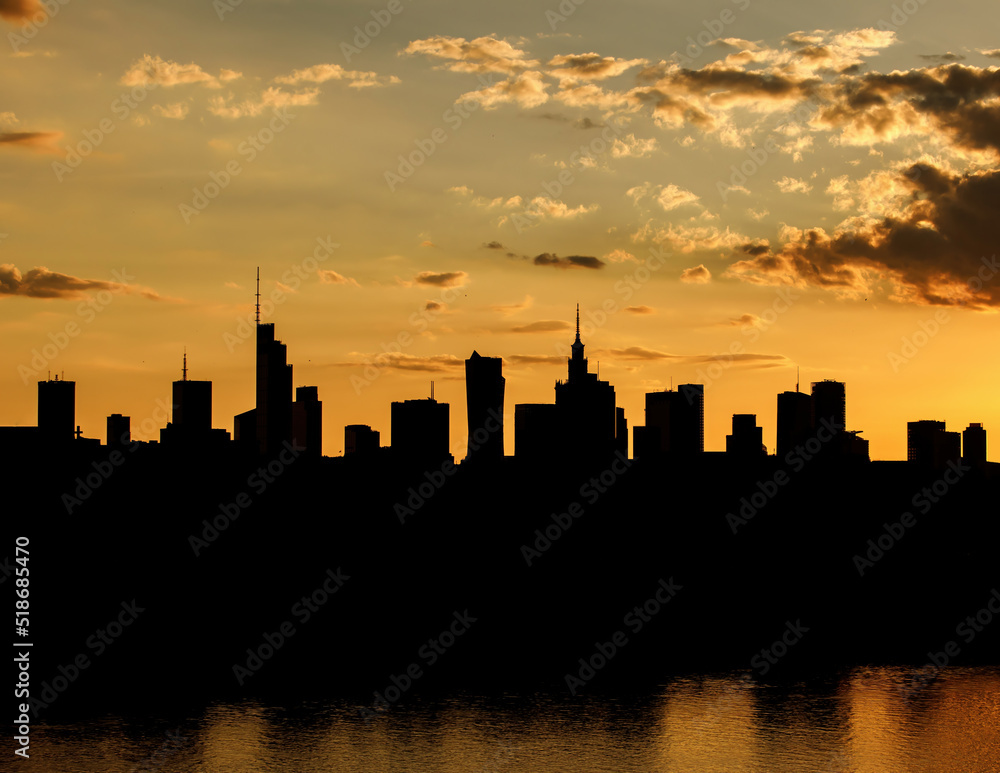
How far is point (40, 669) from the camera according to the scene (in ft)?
568

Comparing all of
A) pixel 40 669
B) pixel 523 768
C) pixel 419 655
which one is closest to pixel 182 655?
pixel 40 669

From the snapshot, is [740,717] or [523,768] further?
[740,717]

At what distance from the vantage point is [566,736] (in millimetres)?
126750

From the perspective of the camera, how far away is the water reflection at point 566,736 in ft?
382

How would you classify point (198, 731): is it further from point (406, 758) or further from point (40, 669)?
point (40, 669)

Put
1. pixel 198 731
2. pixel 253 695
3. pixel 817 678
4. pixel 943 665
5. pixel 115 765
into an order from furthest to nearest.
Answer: pixel 943 665, pixel 817 678, pixel 253 695, pixel 198 731, pixel 115 765

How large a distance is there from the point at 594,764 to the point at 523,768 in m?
7.34

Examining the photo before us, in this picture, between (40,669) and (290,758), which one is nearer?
(290,758)

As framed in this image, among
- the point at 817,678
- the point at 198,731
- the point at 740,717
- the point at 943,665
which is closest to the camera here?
the point at 198,731

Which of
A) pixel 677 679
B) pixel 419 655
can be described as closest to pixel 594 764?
pixel 677 679

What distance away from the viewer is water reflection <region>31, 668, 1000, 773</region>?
116 metres

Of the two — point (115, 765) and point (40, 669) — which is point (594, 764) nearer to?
point (115, 765)

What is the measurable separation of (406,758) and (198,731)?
26.1m

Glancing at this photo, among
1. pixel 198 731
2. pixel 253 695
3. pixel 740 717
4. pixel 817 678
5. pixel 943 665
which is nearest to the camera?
pixel 198 731
